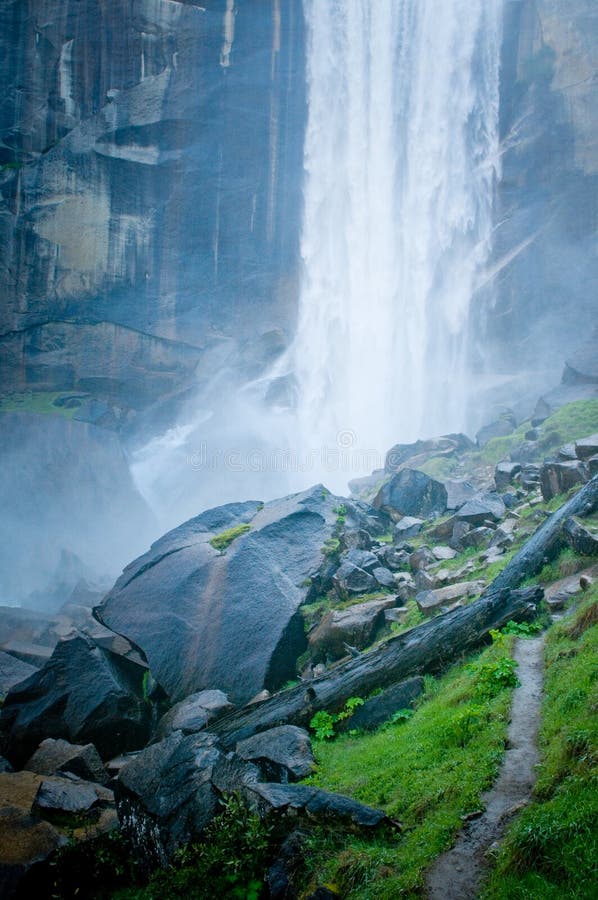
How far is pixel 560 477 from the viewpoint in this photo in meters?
10.6

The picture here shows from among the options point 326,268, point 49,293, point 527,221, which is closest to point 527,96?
point 527,221

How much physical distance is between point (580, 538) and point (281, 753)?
521 centimetres

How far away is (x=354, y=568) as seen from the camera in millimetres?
10312

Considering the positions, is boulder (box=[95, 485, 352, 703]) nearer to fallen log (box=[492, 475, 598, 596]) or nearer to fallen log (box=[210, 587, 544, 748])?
fallen log (box=[210, 587, 544, 748])

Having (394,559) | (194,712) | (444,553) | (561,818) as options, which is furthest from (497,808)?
(394,559)

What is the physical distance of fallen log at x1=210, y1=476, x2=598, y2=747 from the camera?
6.96 metres

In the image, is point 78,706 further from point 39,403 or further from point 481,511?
point 39,403

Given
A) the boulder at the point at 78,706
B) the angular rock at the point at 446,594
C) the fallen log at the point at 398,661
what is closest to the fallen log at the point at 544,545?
the fallen log at the point at 398,661

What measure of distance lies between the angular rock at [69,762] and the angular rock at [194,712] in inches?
38.8

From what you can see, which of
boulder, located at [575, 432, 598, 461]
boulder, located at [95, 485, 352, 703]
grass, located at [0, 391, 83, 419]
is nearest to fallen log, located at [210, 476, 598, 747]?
boulder, located at [95, 485, 352, 703]

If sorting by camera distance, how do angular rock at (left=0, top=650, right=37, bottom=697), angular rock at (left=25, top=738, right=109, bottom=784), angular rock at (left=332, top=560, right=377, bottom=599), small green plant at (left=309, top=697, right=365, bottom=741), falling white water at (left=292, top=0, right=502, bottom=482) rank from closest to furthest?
1. small green plant at (left=309, top=697, right=365, bottom=741)
2. angular rock at (left=25, top=738, right=109, bottom=784)
3. angular rock at (left=332, top=560, right=377, bottom=599)
4. angular rock at (left=0, top=650, right=37, bottom=697)
5. falling white water at (left=292, top=0, right=502, bottom=482)

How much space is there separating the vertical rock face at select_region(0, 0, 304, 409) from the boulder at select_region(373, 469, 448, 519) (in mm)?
30741

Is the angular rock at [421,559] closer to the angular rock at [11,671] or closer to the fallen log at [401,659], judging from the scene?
the fallen log at [401,659]

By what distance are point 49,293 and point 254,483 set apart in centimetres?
2129
